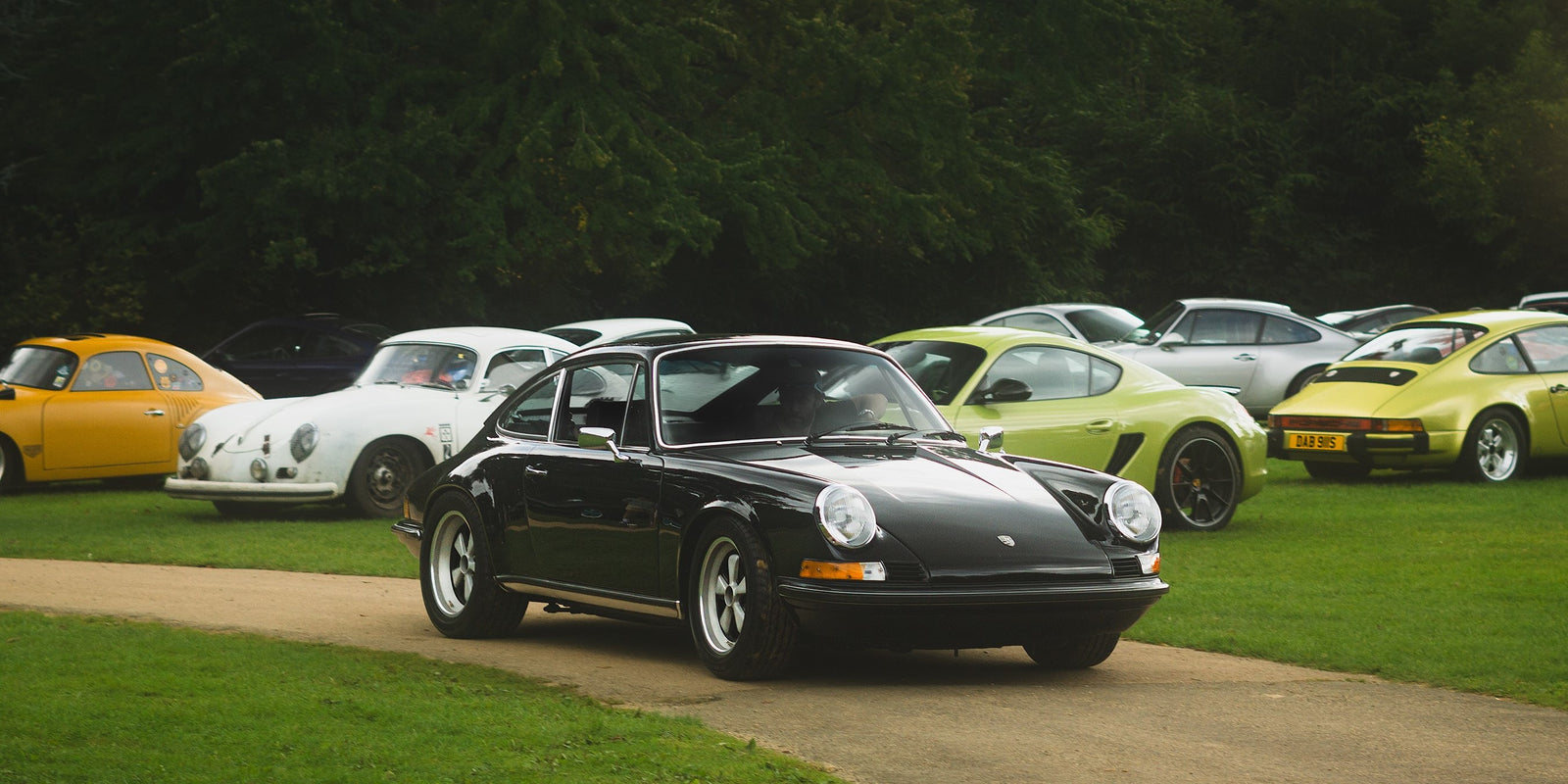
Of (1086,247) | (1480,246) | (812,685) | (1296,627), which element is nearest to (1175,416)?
(1296,627)

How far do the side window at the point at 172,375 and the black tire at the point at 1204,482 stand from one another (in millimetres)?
9647

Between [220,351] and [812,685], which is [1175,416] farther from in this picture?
[220,351]

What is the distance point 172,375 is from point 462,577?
977 cm

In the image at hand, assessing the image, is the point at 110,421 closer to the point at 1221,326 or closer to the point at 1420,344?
the point at 1420,344

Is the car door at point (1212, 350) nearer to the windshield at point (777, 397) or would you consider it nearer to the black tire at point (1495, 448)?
the black tire at point (1495, 448)

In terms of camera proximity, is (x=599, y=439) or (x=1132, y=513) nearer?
(x=1132, y=513)

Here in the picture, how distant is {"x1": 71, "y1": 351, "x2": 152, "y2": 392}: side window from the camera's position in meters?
17.7

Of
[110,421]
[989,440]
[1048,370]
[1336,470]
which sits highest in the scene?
[1048,370]

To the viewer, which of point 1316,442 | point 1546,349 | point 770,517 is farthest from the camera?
point 1546,349

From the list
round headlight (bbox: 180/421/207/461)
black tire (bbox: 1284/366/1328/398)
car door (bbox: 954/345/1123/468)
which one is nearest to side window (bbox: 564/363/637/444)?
car door (bbox: 954/345/1123/468)

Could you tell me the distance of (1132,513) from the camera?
25.8 feet

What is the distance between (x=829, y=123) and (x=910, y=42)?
6.49ft

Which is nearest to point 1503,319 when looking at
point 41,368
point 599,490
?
point 599,490

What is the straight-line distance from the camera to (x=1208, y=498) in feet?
44.8
